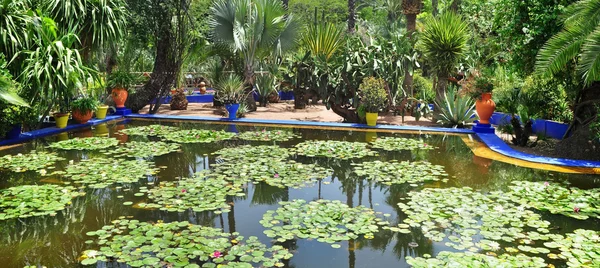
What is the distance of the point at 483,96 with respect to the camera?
975 centimetres

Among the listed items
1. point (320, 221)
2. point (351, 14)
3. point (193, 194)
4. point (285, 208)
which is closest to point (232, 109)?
point (193, 194)

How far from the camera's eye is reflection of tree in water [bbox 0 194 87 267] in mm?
3748

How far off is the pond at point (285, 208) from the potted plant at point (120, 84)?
436 cm

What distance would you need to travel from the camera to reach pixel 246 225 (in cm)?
455

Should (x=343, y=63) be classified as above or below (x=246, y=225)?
above

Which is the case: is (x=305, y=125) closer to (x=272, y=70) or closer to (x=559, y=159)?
(x=272, y=70)

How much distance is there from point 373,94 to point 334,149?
2.96 metres

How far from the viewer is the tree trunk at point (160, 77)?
509 inches

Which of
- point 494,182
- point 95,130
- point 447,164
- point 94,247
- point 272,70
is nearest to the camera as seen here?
point 94,247

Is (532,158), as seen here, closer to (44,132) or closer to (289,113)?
(289,113)

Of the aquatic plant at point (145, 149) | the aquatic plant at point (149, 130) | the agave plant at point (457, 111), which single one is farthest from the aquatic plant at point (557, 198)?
the aquatic plant at point (149, 130)

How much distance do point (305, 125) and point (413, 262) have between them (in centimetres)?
755

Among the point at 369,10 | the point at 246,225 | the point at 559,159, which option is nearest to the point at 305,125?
the point at 559,159

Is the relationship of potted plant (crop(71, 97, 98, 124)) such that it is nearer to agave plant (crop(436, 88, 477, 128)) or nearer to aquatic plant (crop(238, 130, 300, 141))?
aquatic plant (crop(238, 130, 300, 141))
